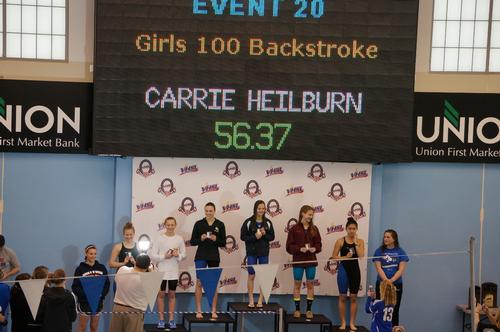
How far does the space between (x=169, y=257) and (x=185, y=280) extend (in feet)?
2.27

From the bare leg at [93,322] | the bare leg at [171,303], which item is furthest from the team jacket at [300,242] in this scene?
the bare leg at [93,322]

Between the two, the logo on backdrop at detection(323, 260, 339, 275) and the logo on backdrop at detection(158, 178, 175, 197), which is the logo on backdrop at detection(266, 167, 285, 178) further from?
the logo on backdrop at detection(323, 260, 339, 275)

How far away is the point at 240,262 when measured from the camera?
11.2m

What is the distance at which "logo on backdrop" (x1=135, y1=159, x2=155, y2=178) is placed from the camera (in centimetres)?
1108

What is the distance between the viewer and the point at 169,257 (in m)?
10.6

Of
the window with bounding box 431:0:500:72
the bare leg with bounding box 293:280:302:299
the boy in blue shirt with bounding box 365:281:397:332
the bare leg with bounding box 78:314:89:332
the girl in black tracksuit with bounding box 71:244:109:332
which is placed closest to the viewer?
the boy in blue shirt with bounding box 365:281:397:332

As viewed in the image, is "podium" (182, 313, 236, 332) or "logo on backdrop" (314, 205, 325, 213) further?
"logo on backdrop" (314, 205, 325, 213)

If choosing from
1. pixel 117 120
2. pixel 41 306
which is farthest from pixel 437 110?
pixel 41 306

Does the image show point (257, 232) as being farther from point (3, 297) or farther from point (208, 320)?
point (3, 297)

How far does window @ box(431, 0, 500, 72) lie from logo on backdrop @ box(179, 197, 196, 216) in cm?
409

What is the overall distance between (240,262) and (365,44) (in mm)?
3551

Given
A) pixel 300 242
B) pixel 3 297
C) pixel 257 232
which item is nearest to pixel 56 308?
pixel 3 297

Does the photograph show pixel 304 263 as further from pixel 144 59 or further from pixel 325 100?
pixel 144 59

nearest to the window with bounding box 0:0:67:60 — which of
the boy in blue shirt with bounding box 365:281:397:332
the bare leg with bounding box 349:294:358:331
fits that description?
the bare leg with bounding box 349:294:358:331
